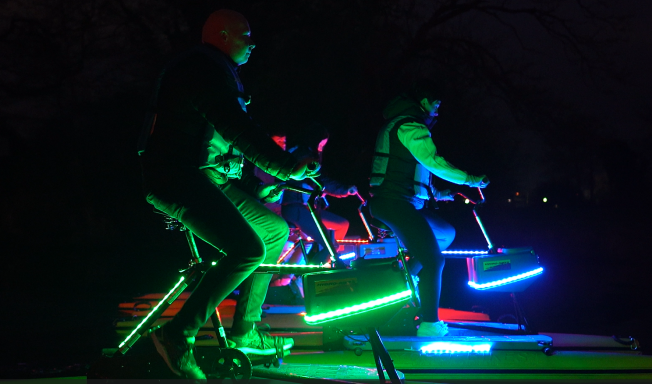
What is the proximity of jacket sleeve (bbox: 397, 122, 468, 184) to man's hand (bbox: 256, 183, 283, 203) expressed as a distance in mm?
1636

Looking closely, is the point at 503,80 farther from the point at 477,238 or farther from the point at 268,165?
the point at 268,165

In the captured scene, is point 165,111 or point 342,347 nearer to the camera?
point 165,111

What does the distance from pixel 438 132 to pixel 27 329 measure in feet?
44.3

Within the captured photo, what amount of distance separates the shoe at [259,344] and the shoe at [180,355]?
51 centimetres

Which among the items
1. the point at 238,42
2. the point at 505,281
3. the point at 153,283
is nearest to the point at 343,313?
the point at 238,42

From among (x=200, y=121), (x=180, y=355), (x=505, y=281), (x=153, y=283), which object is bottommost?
(x=153, y=283)

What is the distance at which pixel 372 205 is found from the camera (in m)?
5.05

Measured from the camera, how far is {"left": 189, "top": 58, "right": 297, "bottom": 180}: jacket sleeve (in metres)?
2.91

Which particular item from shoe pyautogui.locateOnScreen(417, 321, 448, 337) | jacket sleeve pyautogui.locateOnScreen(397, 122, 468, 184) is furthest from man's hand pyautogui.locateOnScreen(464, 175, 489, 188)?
shoe pyautogui.locateOnScreen(417, 321, 448, 337)

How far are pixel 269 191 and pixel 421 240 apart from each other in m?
1.72

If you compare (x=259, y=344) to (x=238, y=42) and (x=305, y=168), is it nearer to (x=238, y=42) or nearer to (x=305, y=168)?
(x=305, y=168)

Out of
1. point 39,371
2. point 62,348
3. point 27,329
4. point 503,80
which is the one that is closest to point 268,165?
point 39,371

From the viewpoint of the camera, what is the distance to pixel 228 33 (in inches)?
130

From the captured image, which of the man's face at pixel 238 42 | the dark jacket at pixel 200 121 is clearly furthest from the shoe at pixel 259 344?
the man's face at pixel 238 42
